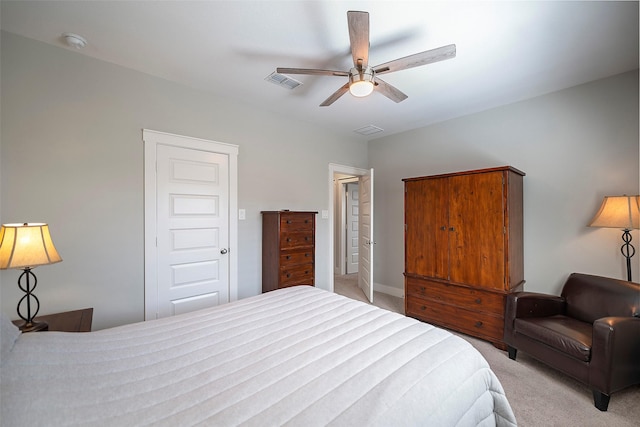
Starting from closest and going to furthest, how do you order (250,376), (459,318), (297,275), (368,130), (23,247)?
(250,376)
(23,247)
(459,318)
(297,275)
(368,130)

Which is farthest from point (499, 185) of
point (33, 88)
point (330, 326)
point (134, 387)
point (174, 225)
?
point (33, 88)

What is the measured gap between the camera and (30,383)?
914 millimetres

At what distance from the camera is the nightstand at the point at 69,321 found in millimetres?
1738

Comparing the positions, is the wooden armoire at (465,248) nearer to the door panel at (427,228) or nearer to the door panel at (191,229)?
the door panel at (427,228)

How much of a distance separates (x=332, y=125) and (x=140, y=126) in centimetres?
250

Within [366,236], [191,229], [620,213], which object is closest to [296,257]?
[191,229]

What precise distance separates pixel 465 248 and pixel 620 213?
49.7 inches

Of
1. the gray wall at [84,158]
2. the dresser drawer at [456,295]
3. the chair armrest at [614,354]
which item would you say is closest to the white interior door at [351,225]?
the dresser drawer at [456,295]

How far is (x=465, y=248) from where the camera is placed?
2941mm

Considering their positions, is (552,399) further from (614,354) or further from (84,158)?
(84,158)

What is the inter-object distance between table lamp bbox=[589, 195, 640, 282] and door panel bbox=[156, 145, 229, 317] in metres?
3.80

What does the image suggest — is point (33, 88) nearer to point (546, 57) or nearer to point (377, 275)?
point (546, 57)

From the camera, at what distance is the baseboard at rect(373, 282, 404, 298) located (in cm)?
435

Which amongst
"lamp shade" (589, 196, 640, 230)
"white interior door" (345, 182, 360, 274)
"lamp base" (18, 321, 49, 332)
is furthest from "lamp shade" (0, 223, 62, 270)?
"white interior door" (345, 182, 360, 274)
